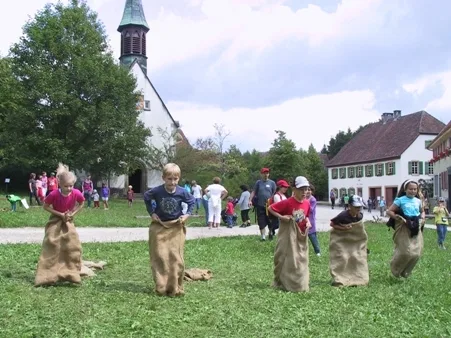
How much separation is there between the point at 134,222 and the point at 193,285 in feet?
40.5

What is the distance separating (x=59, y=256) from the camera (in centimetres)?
754

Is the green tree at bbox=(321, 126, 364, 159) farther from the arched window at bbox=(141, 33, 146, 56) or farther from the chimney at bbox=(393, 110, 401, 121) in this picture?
the arched window at bbox=(141, 33, 146, 56)

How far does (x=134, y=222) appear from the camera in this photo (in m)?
19.8

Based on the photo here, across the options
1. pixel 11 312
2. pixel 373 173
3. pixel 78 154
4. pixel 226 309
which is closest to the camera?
pixel 11 312

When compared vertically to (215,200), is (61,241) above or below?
below

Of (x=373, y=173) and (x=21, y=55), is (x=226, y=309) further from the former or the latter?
(x=373, y=173)

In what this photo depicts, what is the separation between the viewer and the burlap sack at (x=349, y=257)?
815 cm

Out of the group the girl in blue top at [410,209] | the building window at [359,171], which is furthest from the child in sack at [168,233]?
the building window at [359,171]

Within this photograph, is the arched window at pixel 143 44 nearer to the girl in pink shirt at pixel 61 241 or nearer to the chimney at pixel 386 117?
the chimney at pixel 386 117

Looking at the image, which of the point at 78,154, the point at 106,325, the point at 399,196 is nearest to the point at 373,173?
the point at 78,154

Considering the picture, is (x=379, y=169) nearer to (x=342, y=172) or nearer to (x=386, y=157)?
(x=386, y=157)

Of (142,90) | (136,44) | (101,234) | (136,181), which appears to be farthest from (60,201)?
(136,44)

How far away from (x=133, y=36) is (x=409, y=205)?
49947mm

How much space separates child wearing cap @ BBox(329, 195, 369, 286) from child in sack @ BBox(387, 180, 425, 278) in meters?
0.56
